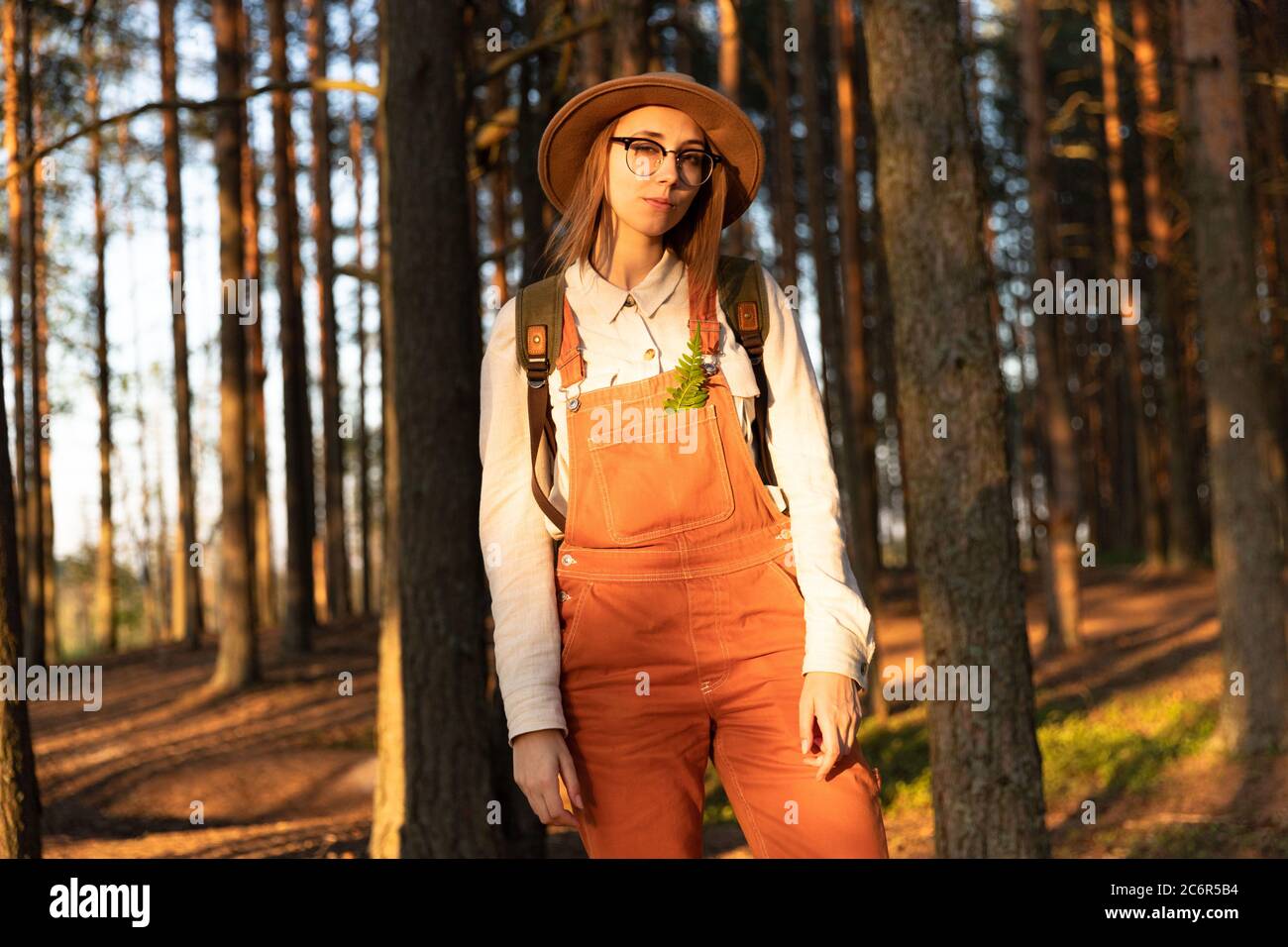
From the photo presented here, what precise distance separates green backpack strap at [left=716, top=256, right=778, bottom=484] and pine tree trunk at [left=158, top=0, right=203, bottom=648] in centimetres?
1706

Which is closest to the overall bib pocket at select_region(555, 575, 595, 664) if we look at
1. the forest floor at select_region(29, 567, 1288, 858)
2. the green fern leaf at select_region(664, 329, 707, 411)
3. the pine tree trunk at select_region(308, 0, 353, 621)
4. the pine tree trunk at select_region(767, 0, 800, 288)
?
the green fern leaf at select_region(664, 329, 707, 411)

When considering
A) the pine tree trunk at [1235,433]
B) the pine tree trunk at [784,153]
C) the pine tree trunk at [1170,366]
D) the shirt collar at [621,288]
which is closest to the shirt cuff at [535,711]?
the shirt collar at [621,288]

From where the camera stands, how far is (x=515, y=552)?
265 cm

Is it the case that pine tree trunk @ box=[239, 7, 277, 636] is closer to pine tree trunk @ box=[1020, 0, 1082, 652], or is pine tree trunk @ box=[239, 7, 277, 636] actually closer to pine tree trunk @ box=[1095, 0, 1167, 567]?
pine tree trunk @ box=[1020, 0, 1082, 652]

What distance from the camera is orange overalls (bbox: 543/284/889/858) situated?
254cm

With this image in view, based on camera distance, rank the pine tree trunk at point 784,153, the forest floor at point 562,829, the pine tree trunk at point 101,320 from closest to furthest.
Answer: the forest floor at point 562,829, the pine tree trunk at point 784,153, the pine tree trunk at point 101,320

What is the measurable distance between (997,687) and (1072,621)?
43.4ft

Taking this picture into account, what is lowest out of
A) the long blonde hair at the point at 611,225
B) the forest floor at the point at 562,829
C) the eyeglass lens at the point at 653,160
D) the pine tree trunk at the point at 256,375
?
the forest floor at the point at 562,829

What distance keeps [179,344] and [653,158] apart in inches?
957

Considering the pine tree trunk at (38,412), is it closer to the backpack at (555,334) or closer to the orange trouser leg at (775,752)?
the backpack at (555,334)

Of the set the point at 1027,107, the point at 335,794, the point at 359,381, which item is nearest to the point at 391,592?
the point at 335,794

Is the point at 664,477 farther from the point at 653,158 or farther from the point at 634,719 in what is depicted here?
the point at 653,158

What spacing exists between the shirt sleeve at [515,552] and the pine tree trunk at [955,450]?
12.8ft

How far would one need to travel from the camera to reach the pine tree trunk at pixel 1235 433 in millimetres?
11727
